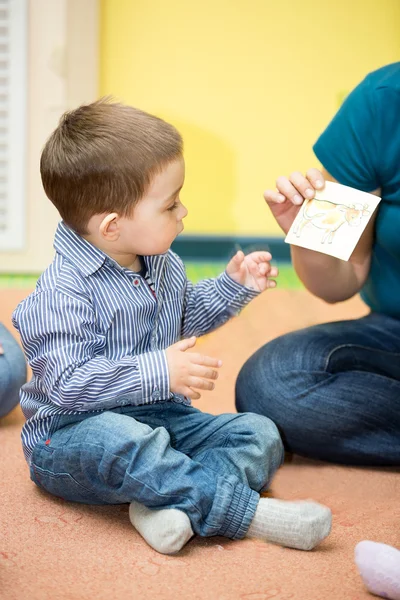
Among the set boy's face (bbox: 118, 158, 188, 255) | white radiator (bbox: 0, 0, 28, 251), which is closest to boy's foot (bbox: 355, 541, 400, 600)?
boy's face (bbox: 118, 158, 188, 255)

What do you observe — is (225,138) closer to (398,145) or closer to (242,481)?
(398,145)

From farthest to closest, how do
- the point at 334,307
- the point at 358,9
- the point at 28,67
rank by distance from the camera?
1. the point at 358,9
2. the point at 28,67
3. the point at 334,307

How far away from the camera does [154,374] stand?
112 centimetres

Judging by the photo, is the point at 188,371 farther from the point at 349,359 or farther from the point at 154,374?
the point at 349,359

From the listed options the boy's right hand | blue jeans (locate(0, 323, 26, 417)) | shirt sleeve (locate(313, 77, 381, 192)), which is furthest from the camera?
blue jeans (locate(0, 323, 26, 417))

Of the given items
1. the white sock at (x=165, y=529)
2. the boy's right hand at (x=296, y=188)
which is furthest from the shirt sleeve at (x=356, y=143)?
the white sock at (x=165, y=529)

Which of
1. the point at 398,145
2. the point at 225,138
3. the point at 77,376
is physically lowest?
the point at 225,138

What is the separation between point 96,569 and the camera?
1013 mm

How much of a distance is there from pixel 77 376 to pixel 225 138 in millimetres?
2153

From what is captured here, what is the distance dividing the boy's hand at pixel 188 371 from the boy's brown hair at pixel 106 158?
23 centimetres

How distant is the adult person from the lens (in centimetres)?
139

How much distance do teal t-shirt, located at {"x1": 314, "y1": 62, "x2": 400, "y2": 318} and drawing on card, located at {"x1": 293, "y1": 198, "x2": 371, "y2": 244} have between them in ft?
0.51

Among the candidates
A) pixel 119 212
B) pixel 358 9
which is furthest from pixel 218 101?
pixel 119 212

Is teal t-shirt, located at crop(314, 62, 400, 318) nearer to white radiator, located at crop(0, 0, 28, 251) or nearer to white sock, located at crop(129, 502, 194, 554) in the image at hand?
white sock, located at crop(129, 502, 194, 554)
